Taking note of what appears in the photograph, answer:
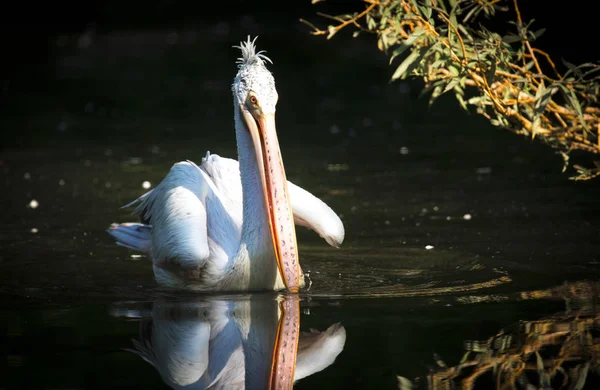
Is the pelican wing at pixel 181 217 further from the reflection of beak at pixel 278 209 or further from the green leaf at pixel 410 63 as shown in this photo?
the green leaf at pixel 410 63

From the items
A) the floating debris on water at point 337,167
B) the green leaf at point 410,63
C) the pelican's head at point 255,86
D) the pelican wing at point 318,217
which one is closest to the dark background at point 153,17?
the floating debris on water at point 337,167

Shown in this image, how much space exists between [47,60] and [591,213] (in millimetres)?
15027

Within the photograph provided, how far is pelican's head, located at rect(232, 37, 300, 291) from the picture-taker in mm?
5086

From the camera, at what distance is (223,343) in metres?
4.39

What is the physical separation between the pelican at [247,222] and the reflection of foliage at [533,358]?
1.25 meters

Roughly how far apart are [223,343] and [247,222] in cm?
95

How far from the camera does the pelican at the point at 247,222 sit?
5.12 m

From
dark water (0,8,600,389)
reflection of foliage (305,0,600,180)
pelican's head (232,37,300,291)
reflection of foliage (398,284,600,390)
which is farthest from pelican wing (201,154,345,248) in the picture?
reflection of foliage (398,284,600,390)

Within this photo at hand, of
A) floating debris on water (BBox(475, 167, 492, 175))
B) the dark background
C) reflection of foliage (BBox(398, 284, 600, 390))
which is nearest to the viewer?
reflection of foliage (BBox(398, 284, 600, 390))

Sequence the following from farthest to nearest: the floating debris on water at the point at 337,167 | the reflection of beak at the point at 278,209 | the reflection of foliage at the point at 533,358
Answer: the floating debris on water at the point at 337,167, the reflection of beak at the point at 278,209, the reflection of foliage at the point at 533,358

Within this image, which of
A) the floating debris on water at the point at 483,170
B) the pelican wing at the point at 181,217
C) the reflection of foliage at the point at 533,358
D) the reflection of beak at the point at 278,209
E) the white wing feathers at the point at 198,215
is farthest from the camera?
the floating debris on water at the point at 483,170

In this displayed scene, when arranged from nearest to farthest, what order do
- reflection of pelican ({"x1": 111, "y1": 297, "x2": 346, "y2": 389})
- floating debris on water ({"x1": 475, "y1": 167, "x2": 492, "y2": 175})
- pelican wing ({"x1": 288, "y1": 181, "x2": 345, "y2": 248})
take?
reflection of pelican ({"x1": 111, "y1": 297, "x2": 346, "y2": 389}) → pelican wing ({"x1": 288, "y1": 181, "x2": 345, "y2": 248}) → floating debris on water ({"x1": 475, "y1": 167, "x2": 492, "y2": 175})

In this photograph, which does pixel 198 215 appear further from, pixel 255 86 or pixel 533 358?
pixel 533 358

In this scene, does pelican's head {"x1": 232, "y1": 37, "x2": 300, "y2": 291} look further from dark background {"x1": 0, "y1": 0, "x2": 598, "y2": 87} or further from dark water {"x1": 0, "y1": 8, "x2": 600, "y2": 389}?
dark background {"x1": 0, "y1": 0, "x2": 598, "y2": 87}
